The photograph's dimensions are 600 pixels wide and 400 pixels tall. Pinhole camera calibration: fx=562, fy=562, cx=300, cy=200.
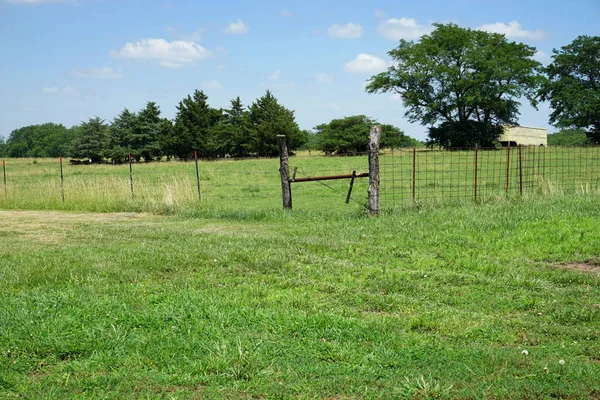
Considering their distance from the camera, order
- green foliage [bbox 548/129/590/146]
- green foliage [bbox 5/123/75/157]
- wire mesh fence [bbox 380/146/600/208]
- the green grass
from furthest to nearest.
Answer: green foliage [bbox 5/123/75/157]
green foliage [bbox 548/129/590/146]
wire mesh fence [bbox 380/146/600/208]
the green grass

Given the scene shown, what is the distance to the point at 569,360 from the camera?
4.44 m

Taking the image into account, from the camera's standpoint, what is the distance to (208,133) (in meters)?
68.4

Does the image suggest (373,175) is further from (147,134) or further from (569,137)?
(569,137)

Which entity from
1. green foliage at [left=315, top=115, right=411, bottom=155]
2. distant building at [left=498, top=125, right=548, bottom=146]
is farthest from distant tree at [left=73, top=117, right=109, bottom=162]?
distant building at [left=498, top=125, right=548, bottom=146]

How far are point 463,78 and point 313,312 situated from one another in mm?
58487

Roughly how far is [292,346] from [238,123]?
69343 mm

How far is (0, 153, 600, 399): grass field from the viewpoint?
417 cm

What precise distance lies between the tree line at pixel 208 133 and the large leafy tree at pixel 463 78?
6.11m

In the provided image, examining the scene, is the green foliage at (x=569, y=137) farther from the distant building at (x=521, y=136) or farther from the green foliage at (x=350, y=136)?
the green foliage at (x=350, y=136)

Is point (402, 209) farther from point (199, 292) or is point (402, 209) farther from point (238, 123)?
point (238, 123)

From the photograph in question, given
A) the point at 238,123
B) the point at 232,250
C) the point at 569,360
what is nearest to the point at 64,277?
the point at 232,250

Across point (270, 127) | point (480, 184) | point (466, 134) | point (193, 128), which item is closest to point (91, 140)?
point (193, 128)

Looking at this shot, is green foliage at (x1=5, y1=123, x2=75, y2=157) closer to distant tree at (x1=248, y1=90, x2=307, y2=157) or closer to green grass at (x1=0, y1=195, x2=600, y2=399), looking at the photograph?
distant tree at (x1=248, y1=90, x2=307, y2=157)

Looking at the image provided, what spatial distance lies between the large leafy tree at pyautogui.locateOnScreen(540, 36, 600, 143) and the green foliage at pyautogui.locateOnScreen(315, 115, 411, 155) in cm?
1749
